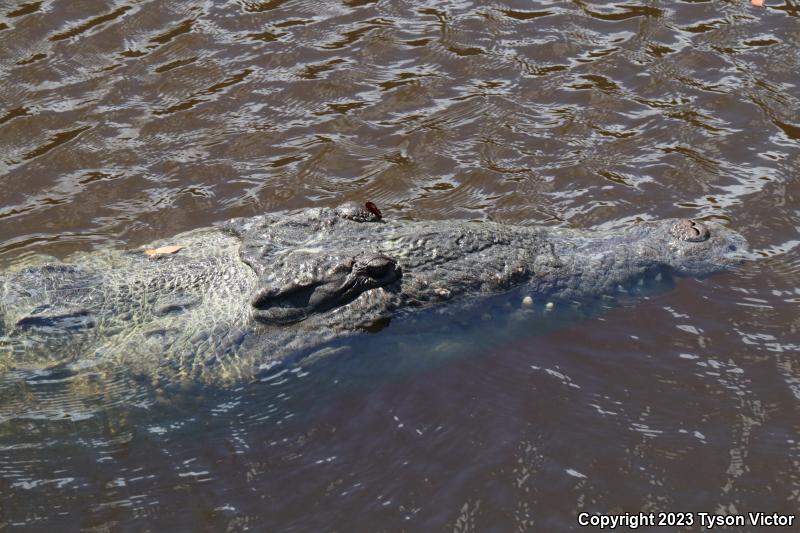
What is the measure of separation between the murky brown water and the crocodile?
0.18 metres

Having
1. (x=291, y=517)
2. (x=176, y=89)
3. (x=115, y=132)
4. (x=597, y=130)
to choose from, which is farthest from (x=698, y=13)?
(x=291, y=517)

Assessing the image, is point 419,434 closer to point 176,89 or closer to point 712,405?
point 712,405

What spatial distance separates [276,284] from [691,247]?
247 centimetres

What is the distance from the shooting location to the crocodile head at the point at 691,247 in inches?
206

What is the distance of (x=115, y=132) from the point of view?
691 cm

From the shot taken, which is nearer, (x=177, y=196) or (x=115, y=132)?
(x=177, y=196)

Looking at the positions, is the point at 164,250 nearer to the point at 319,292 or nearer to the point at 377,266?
the point at 319,292

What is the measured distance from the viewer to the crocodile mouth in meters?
4.58

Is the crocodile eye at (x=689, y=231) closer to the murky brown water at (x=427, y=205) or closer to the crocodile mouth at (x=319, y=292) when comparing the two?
the murky brown water at (x=427, y=205)

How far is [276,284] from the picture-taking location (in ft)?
15.0

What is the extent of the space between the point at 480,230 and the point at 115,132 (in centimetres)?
335

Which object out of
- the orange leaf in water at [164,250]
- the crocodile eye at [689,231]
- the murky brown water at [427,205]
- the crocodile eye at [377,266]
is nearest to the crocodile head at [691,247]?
the crocodile eye at [689,231]

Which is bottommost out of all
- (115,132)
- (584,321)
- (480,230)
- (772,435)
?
(772,435)

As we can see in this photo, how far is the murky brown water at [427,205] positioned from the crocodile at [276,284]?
0.58 feet
